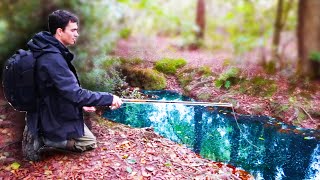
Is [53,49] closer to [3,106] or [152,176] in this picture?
[152,176]

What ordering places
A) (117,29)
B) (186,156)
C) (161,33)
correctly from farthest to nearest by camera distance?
1. (161,33)
2. (117,29)
3. (186,156)

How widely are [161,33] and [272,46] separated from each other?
2.77 metres

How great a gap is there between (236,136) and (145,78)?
1911mm

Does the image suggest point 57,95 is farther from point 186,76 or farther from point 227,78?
point 227,78

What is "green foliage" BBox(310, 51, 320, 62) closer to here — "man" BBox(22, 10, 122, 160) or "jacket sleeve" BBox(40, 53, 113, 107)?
"man" BBox(22, 10, 122, 160)

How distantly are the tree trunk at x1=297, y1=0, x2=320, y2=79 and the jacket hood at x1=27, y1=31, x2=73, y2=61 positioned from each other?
4747 millimetres

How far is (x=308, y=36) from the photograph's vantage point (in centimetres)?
588

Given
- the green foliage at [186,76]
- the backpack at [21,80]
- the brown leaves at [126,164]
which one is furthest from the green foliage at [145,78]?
the backpack at [21,80]

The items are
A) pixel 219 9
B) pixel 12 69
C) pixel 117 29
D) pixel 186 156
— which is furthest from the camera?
pixel 219 9

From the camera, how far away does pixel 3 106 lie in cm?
439

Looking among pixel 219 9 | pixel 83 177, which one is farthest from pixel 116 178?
pixel 219 9

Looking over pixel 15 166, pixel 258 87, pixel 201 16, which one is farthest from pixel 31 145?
pixel 201 16

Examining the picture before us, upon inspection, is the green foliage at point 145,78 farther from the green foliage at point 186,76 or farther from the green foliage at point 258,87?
the green foliage at point 258,87

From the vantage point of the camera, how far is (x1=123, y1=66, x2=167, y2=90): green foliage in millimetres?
5489
